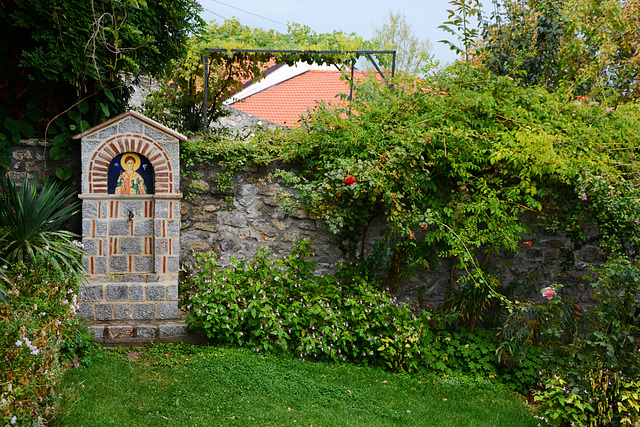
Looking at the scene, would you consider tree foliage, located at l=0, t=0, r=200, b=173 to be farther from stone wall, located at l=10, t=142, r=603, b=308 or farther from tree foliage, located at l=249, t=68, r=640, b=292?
tree foliage, located at l=249, t=68, r=640, b=292

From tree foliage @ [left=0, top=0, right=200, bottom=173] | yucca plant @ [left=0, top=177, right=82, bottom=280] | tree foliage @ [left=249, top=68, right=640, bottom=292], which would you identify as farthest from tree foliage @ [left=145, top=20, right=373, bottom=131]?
yucca plant @ [left=0, top=177, right=82, bottom=280]

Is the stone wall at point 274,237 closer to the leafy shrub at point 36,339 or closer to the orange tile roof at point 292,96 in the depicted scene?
the leafy shrub at point 36,339

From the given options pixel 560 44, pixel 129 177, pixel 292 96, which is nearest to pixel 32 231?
pixel 129 177

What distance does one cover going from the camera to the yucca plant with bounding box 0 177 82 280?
13.8 feet

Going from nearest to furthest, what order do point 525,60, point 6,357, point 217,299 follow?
point 6,357
point 217,299
point 525,60

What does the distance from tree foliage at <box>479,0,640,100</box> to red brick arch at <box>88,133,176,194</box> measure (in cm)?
465

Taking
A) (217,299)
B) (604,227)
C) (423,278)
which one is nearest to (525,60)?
(604,227)

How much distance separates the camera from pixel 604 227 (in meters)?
4.78

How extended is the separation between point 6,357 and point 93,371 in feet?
4.95

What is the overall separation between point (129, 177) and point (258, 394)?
2.55 meters

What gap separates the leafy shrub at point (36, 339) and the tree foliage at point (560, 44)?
5953 millimetres

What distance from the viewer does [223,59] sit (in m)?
7.78

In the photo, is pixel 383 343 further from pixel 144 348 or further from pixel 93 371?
pixel 93 371

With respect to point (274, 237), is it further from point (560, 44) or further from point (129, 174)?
point (560, 44)
